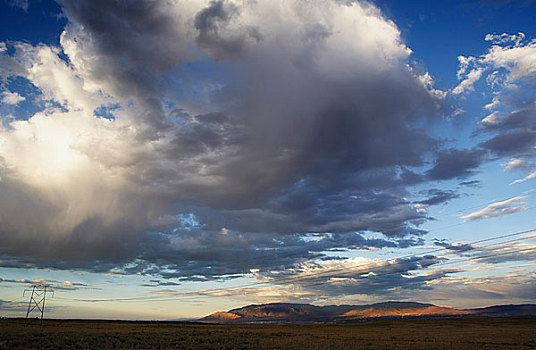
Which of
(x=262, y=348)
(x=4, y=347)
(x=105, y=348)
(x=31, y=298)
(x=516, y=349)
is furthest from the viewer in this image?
(x=31, y=298)

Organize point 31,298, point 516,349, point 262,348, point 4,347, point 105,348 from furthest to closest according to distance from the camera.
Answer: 1. point 31,298
2. point 516,349
3. point 262,348
4. point 105,348
5. point 4,347

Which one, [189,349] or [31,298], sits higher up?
[31,298]

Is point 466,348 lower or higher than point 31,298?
lower

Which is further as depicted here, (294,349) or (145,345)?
(145,345)

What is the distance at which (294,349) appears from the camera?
54688 millimetres

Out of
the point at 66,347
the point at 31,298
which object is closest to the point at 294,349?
the point at 66,347

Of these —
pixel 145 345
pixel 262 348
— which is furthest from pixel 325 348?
pixel 145 345

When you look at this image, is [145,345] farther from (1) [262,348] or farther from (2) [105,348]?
(1) [262,348]

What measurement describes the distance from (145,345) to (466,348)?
5068cm

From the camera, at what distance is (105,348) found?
51.6 meters

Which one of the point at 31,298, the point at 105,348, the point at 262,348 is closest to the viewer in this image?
the point at 105,348

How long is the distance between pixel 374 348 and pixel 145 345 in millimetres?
35663

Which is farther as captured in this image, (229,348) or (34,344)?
(229,348)

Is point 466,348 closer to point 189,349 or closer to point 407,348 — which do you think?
A: point 407,348
